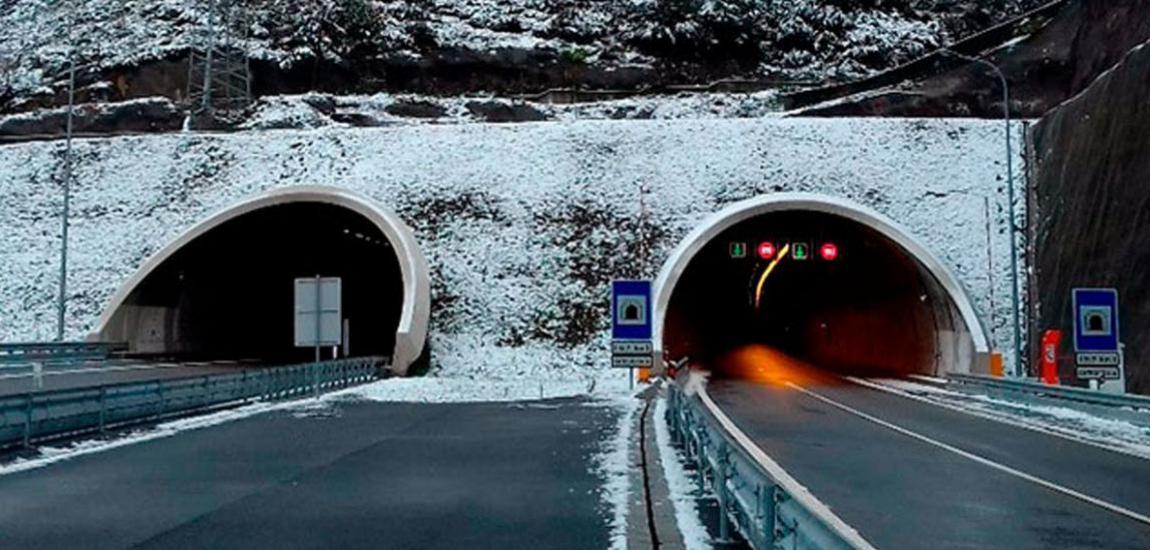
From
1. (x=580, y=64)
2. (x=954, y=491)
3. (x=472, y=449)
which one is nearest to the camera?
(x=954, y=491)

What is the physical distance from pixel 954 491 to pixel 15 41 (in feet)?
244

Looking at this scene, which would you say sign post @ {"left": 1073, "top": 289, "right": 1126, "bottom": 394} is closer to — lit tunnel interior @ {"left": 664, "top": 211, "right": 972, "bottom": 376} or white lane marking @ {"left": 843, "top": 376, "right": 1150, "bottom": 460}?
white lane marking @ {"left": 843, "top": 376, "right": 1150, "bottom": 460}

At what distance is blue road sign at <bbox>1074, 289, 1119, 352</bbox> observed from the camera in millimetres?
22047

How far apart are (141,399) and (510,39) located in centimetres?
4865

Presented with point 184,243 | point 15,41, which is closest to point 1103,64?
point 184,243

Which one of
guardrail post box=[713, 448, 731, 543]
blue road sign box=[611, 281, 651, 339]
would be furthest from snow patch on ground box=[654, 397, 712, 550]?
blue road sign box=[611, 281, 651, 339]

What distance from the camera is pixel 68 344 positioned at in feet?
121

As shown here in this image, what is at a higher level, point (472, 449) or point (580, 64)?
point (580, 64)

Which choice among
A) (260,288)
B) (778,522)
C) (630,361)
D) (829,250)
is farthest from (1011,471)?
(260,288)

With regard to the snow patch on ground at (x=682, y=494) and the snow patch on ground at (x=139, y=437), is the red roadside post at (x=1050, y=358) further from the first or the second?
the snow patch on ground at (x=139, y=437)

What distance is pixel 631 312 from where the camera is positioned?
25062mm

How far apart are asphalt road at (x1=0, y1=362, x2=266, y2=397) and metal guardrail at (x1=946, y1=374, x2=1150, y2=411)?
1860cm

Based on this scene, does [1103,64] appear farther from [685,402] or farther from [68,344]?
[68,344]

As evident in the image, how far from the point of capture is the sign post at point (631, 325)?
2475 cm
